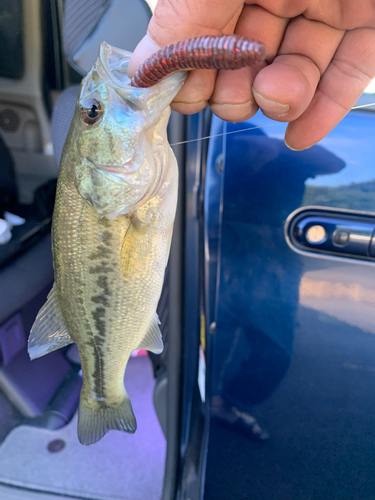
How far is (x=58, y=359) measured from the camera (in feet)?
8.41

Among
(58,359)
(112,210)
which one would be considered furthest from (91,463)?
(112,210)

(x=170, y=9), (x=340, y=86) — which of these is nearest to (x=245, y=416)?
(x=340, y=86)

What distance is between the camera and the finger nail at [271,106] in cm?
86

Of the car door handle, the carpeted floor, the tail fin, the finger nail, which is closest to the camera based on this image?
the finger nail

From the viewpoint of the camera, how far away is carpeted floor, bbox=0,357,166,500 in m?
1.97

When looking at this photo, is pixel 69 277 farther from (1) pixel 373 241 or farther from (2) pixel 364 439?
(2) pixel 364 439

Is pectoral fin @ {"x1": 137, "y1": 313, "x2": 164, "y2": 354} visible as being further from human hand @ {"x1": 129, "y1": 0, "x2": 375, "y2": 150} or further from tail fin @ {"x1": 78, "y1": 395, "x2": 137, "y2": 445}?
human hand @ {"x1": 129, "y1": 0, "x2": 375, "y2": 150}

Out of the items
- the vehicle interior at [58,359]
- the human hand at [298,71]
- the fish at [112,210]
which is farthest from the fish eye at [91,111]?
the vehicle interior at [58,359]

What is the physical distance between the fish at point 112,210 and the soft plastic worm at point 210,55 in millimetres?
181

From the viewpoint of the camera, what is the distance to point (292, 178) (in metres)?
1.11

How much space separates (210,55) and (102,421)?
1139 millimetres

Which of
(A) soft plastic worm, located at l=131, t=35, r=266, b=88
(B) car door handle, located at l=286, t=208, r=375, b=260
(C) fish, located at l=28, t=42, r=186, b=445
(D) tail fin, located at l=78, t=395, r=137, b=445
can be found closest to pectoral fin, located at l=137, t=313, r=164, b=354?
(C) fish, located at l=28, t=42, r=186, b=445

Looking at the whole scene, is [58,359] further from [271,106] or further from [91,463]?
[271,106]

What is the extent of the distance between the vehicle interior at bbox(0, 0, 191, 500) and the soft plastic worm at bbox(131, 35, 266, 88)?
0.60 metres
